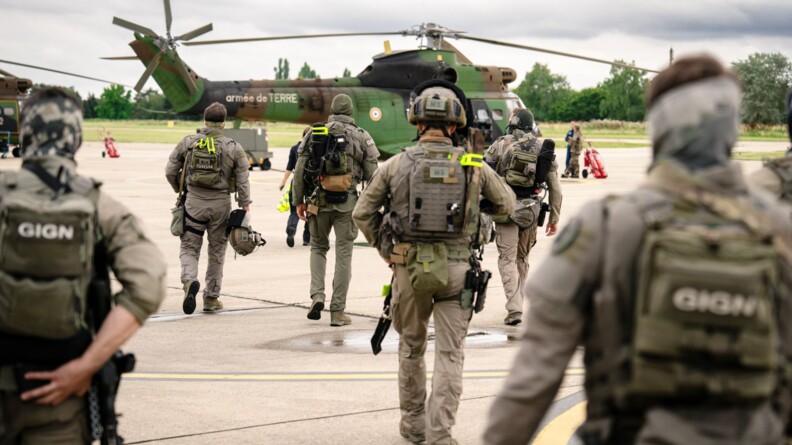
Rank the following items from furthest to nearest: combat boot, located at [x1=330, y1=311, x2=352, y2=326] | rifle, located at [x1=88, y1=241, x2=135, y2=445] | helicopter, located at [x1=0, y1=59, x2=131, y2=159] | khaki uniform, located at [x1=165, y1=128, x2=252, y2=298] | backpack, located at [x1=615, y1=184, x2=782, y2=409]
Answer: helicopter, located at [x1=0, y1=59, x2=131, y2=159] < khaki uniform, located at [x1=165, y1=128, x2=252, y2=298] < combat boot, located at [x1=330, y1=311, x2=352, y2=326] < rifle, located at [x1=88, y1=241, x2=135, y2=445] < backpack, located at [x1=615, y1=184, x2=782, y2=409]

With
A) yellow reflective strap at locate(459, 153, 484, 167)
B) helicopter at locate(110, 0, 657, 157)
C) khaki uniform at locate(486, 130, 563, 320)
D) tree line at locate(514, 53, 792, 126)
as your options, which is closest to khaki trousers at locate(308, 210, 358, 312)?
khaki uniform at locate(486, 130, 563, 320)

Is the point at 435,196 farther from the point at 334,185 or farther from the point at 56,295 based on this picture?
the point at 334,185

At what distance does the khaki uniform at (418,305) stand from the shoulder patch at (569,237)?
10.3 feet

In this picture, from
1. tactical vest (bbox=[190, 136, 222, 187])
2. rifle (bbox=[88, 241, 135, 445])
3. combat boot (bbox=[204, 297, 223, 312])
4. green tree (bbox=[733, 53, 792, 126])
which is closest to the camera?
rifle (bbox=[88, 241, 135, 445])

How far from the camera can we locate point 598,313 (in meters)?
2.69

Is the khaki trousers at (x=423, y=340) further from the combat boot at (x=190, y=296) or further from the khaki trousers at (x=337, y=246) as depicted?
the combat boot at (x=190, y=296)

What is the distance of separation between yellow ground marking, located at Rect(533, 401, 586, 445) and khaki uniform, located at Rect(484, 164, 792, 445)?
3223 millimetres

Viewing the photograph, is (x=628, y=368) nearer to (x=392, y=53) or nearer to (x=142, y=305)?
(x=142, y=305)

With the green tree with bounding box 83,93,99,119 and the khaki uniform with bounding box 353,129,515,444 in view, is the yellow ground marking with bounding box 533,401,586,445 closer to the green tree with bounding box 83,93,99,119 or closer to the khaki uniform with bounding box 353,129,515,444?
the khaki uniform with bounding box 353,129,515,444

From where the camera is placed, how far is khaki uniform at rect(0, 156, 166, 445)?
3.34 metres

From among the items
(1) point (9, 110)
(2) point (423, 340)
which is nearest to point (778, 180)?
(2) point (423, 340)

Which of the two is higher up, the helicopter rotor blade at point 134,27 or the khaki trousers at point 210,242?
the helicopter rotor blade at point 134,27

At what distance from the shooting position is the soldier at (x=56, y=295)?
10.9ft

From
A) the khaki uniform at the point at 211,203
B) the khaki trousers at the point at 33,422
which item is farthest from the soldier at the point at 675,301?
the khaki uniform at the point at 211,203
